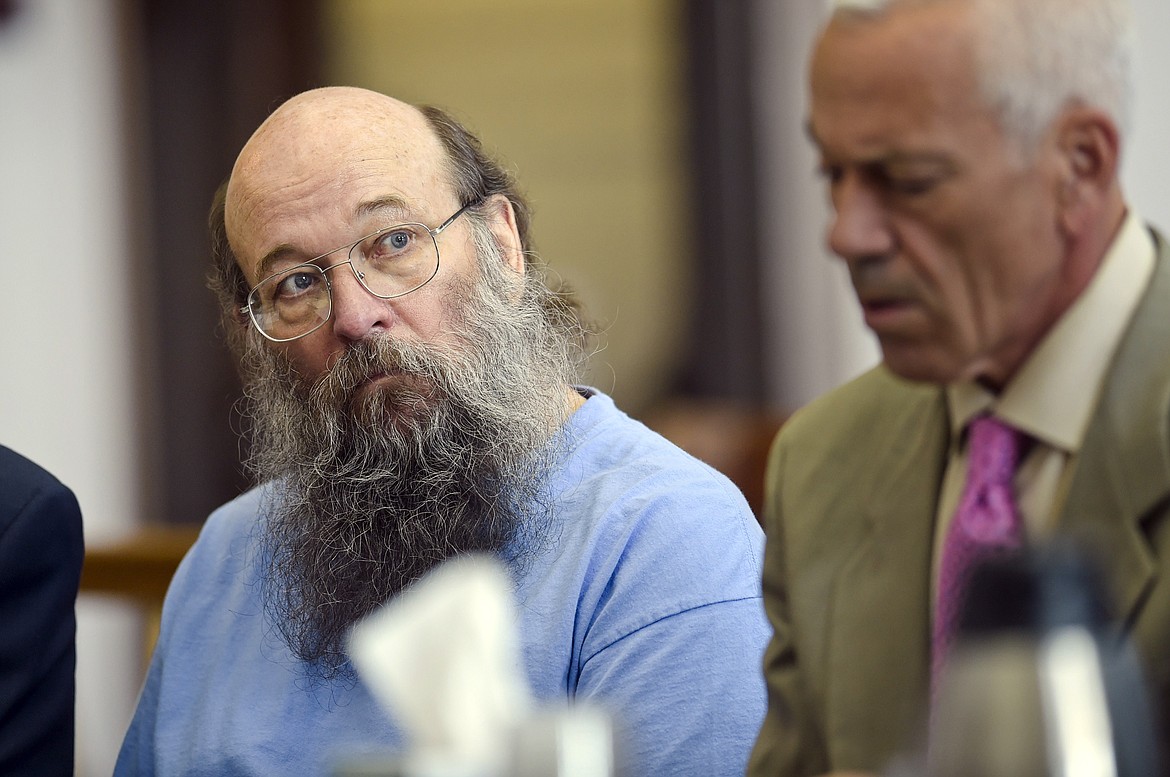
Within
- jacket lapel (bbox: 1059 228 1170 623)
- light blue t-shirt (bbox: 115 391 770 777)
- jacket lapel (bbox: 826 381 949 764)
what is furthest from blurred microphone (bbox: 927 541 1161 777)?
light blue t-shirt (bbox: 115 391 770 777)

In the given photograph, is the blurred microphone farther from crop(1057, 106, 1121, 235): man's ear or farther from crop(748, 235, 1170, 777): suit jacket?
crop(1057, 106, 1121, 235): man's ear

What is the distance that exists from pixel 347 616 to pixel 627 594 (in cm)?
40

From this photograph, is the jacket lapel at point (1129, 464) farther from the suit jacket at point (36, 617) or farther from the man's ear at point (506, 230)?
the suit jacket at point (36, 617)

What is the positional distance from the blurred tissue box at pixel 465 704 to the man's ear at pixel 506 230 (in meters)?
1.20

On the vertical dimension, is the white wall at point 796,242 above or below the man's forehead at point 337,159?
below

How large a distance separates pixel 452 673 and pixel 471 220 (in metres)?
1.20

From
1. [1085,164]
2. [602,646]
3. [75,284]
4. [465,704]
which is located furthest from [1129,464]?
[75,284]

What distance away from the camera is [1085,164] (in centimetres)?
97

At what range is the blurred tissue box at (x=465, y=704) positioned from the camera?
87 cm

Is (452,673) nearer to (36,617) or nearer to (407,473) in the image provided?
(407,473)

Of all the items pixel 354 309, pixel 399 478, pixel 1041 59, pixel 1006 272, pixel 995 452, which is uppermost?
pixel 1041 59

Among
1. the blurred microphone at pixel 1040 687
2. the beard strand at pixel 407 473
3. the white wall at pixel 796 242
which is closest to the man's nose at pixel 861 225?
the blurred microphone at pixel 1040 687

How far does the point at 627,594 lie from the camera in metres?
1.66

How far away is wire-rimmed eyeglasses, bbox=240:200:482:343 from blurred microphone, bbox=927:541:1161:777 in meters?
1.14
